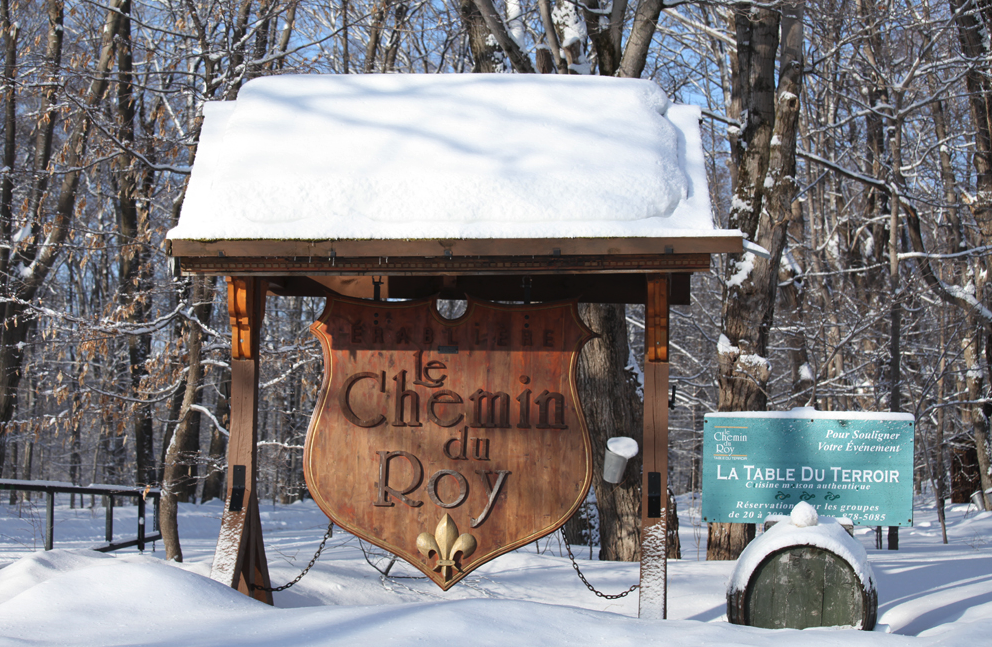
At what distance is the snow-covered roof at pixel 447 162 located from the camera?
187 inches

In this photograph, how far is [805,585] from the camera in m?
4.45

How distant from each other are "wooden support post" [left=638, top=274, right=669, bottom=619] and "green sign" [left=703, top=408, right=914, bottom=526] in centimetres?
57

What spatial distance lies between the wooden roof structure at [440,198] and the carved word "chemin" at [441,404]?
58 centimetres

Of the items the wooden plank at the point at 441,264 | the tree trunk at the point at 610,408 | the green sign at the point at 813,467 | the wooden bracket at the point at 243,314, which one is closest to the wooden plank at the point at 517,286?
the wooden bracket at the point at 243,314

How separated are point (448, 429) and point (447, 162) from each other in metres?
1.72

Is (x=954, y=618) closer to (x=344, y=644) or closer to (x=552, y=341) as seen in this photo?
(x=552, y=341)

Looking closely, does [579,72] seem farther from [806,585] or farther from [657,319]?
[806,585]

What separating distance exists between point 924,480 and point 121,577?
67.3ft

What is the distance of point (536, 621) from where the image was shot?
401cm

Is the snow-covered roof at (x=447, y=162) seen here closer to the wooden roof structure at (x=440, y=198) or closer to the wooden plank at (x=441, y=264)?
the wooden roof structure at (x=440, y=198)

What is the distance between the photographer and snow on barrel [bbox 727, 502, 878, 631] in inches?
173

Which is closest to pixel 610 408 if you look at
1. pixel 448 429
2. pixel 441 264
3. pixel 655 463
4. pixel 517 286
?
pixel 517 286

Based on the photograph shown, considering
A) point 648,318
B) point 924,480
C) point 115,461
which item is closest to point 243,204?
point 648,318

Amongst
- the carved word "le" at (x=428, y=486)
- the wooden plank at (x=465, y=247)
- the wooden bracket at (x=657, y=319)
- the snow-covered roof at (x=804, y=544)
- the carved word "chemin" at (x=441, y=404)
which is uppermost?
the wooden plank at (x=465, y=247)
